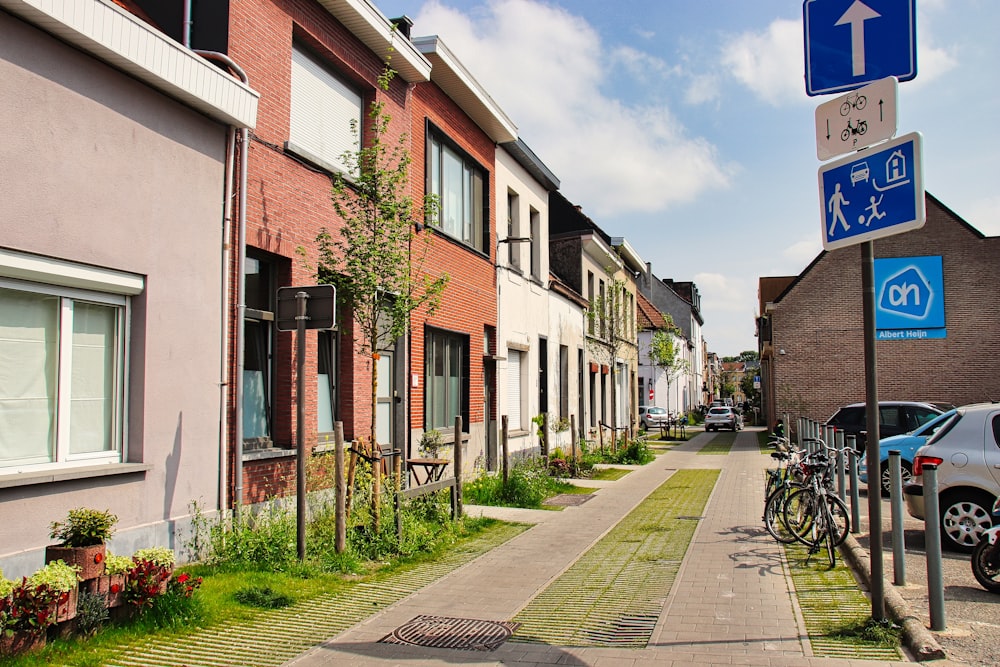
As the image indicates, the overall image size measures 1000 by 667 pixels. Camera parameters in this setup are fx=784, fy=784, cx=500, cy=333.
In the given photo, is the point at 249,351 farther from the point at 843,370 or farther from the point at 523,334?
the point at 843,370

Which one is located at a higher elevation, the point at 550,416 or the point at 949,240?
the point at 949,240

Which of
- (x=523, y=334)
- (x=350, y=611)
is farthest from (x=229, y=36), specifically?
(x=523, y=334)

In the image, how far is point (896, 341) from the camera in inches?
1213

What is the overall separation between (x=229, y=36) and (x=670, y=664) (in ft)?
24.1

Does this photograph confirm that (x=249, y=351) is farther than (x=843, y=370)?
No

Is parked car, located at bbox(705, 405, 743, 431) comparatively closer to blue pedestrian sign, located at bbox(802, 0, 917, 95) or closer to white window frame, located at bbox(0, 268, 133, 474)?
blue pedestrian sign, located at bbox(802, 0, 917, 95)

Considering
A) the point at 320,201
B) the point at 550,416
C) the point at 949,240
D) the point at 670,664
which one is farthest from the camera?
the point at 949,240

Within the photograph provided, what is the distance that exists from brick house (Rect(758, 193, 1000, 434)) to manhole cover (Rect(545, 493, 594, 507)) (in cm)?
1782

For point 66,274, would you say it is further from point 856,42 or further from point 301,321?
point 856,42

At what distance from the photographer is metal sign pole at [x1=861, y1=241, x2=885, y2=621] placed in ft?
17.7

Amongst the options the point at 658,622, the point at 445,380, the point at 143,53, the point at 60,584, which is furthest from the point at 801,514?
the point at 143,53

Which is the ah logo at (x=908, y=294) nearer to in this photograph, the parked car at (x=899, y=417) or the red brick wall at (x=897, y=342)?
the red brick wall at (x=897, y=342)

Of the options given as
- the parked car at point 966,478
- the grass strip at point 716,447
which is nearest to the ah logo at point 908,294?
the grass strip at point 716,447

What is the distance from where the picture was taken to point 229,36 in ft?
27.2
